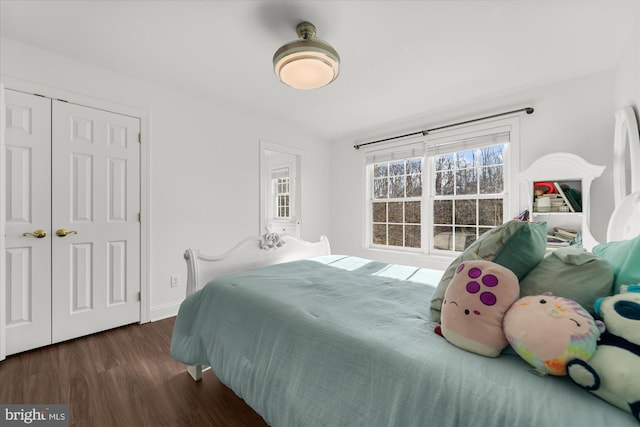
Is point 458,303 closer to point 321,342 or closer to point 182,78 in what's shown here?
point 321,342

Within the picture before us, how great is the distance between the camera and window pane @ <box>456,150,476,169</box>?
135 inches

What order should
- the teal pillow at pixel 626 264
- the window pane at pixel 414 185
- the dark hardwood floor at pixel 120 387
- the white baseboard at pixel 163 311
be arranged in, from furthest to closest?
the window pane at pixel 414 185 → the white baseboard at pixel 163 311 → the dark hardwood floor at pixel 120 387 → the teal pillow at pixel 626 264

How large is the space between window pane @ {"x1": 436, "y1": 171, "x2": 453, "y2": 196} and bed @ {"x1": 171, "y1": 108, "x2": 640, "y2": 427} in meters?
1.95

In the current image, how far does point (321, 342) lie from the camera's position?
3.60ft

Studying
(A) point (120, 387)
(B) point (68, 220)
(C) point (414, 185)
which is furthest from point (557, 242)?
(B) point (68, 220)

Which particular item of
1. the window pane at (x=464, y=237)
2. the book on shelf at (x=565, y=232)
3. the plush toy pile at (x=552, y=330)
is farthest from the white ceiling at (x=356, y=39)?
the plush toy pile at (x=552, y=330)

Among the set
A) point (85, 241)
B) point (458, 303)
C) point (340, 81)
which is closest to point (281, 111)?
point (340, 81)

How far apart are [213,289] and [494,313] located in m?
1.50

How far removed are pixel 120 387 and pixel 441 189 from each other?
382 centimetres

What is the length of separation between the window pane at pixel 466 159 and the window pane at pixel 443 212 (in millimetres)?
489

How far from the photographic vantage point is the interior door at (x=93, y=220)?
2.38 metres

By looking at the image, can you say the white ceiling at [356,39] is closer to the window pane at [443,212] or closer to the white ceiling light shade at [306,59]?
the white ceiling light shade at [306,59]

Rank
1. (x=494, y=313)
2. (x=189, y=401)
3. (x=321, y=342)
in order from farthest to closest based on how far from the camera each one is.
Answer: (x=189, y=401), (x=321, y=342), (x=494, y=313)

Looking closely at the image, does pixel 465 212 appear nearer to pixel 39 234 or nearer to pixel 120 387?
pixel 120 387
